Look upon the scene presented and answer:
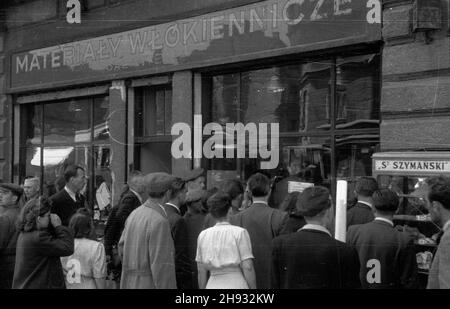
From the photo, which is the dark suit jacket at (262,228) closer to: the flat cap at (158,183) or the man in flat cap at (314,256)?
the flat cap at (158,183)

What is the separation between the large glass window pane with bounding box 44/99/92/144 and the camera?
9.16 meters

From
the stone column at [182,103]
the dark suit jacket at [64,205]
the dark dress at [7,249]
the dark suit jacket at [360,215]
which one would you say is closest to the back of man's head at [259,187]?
the dark suit jacket at [360,215]

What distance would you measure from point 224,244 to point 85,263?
3.94 feet

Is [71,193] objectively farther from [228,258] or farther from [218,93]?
[228,258]

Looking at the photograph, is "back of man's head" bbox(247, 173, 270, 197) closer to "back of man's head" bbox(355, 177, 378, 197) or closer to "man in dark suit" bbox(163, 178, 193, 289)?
"man in dark suit" bbox(163, 178, 193, 289)

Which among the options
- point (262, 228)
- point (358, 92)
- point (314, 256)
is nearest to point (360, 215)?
point (262, 228)

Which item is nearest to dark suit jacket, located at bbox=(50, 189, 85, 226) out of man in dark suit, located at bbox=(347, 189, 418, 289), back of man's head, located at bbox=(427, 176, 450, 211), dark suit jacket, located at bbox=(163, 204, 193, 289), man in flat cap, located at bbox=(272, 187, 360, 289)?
dark suit jacket, located at bbox=(163, 204, 193, 289)

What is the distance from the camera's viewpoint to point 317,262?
350 centimetres

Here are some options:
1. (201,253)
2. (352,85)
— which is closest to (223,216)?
(201,253)

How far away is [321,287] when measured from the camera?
3.56 metres

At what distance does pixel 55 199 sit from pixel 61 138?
3084mm

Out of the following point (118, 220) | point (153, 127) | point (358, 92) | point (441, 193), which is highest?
point (358, 92)

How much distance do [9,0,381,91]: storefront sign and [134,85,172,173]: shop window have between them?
37cm

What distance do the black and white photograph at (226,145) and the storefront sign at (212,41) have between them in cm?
2
